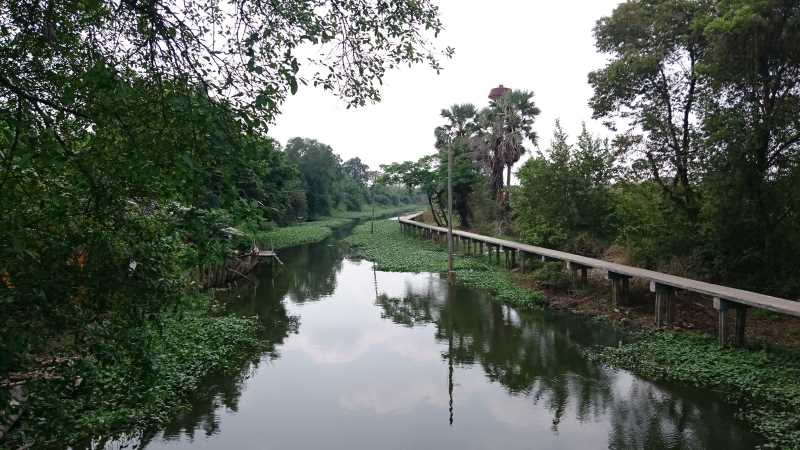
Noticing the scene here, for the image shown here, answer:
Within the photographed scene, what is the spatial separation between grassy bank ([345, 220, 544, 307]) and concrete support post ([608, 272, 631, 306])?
6.75 feet

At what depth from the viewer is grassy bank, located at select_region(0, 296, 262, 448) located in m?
3.12

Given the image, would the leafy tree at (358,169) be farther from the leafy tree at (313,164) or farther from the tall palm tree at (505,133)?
the tall palm tree at (505,133)

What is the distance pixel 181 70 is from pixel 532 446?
19.3 ft

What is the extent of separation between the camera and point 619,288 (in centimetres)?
1270

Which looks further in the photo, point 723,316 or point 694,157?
point 694,157

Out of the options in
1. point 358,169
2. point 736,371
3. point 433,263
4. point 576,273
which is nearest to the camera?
point 736,371

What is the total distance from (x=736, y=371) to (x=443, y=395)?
16.1ft

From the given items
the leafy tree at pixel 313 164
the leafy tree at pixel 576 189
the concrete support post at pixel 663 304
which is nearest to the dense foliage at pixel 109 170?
the concrete support post at pixel 663 304

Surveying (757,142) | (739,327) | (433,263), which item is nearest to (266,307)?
(433,263)

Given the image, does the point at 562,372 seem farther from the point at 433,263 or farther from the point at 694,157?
Result: the point at 433,263

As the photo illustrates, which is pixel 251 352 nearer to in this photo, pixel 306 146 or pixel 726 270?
pixel 726 270

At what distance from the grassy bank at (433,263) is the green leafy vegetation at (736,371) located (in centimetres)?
450

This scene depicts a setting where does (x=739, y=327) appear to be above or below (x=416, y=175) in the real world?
below

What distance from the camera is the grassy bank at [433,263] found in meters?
15.2
